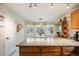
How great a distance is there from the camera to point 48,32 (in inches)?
68.2

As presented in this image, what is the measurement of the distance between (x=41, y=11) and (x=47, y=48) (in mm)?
559

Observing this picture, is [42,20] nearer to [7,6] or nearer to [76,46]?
[7,6]

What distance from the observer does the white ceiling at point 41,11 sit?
5.42 feet

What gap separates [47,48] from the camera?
1.90 metres

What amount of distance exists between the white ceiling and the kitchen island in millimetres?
354

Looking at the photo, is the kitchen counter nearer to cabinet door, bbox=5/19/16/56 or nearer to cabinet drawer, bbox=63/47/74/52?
cabinet drawer, bbox=63/47/74/52

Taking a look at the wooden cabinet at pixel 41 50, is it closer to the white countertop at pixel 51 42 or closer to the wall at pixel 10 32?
the white countertop at pixel 51 42

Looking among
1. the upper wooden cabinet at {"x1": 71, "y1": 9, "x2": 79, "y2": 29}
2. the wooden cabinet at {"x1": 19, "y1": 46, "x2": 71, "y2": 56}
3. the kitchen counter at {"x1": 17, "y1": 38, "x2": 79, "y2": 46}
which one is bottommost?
the wooden cabinet at {"x1": 19, "y1": 46, "x2": 71, "y2": 56}

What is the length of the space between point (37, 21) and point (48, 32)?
221 mm

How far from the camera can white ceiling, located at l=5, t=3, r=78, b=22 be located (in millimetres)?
1652

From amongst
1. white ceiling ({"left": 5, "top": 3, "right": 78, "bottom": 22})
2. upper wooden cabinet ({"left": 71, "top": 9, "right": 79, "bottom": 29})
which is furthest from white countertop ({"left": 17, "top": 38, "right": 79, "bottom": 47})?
white ceiling ({"left": 5, "top": 3, "right": 78, "bottom": 22})

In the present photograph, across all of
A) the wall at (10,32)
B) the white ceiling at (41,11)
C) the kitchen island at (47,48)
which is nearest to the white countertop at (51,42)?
the kitchen island at (47,48)

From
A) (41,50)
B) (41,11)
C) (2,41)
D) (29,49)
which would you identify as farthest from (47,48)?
(2,41)

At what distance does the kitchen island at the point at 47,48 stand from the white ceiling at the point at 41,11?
35cm
